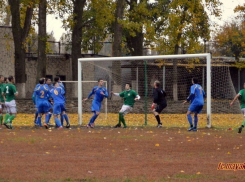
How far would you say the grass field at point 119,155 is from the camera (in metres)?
9.95

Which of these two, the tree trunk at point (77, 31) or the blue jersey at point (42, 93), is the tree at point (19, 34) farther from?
the blue jersey at point (42, 93)

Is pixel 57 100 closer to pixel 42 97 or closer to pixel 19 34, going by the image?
pixel 42 97

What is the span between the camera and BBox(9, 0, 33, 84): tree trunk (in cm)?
3738

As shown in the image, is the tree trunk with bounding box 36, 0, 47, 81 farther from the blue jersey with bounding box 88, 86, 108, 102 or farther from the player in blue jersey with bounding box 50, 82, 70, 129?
the player in blue jersey with bounding box 50, 82, 70, 129

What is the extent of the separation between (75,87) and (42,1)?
5.40 meters

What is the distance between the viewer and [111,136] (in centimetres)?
1781

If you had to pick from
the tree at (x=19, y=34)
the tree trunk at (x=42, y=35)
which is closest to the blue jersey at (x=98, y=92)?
the tree trunk at (x=42, y=35)

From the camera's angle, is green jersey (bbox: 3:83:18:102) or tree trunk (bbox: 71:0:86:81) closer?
green jersey (bbox: 3:83:18:102)

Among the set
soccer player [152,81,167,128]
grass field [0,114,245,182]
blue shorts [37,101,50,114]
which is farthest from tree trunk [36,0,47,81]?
grass field [0,114,245,182]

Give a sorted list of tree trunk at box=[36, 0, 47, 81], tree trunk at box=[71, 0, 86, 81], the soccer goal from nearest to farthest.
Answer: the soccer goal
tree trunk at box=[36, 0, 47, 81]
tree trunk at box=[71, 0, 86, 81]

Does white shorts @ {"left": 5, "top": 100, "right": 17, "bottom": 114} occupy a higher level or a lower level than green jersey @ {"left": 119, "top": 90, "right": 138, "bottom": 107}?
lower

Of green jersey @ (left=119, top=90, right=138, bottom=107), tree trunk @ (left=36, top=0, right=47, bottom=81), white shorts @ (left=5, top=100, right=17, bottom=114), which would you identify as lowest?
white shorts @ (left=5, top=100, right=17, bottom=114)

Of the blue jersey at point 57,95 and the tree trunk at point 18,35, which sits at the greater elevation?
the tree trunk at point 18,35

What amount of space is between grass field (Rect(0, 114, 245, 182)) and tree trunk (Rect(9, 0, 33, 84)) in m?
18.5
